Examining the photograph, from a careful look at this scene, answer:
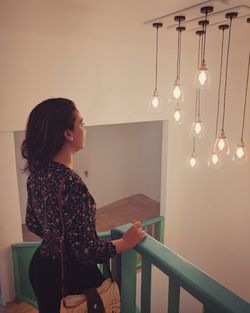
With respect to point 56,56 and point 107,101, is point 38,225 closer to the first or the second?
point 56,56

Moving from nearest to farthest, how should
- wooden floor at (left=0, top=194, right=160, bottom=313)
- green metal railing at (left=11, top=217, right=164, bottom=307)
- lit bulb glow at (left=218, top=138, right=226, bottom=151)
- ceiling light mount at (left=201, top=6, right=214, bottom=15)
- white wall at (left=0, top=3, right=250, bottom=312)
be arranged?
1. ceiling light mount at (left=201, top=6, right=214, bottom=15)
2. lit bulb glow at (left=218, top=138, right=226, bottom=151)
3. white wall at (left=0, top=3, right=250, bottom=312)
4. green metal railing at (left=11, top=217, right=164, bottom=307)
5. wooden floor at (left=0, top=194, right=160, bottom=313)

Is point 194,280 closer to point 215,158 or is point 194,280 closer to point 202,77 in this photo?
point 202,77

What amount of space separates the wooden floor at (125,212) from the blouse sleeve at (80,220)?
4267 millimetres

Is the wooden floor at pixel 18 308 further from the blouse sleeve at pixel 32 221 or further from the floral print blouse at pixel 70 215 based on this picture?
the floral print blouse at pixel 70 215

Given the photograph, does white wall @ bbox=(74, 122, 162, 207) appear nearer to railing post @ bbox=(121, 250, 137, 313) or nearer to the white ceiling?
the white ceiling

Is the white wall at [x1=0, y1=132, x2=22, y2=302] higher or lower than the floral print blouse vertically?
lower

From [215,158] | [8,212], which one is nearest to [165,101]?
[215,158]

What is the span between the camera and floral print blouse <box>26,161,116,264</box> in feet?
3.22

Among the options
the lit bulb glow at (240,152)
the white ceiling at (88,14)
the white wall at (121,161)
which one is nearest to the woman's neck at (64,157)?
the white ceiling at (88,14)

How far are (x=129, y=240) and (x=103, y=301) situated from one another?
0.23m

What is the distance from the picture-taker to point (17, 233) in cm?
304

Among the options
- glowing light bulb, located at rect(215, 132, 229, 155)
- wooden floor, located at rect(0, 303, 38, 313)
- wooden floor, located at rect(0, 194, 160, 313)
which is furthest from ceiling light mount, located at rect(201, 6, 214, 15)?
wooden floor, located at rect(0, 194, 160, 313)

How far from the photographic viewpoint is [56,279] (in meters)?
1.08

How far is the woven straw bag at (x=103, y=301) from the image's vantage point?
3.29 feet
